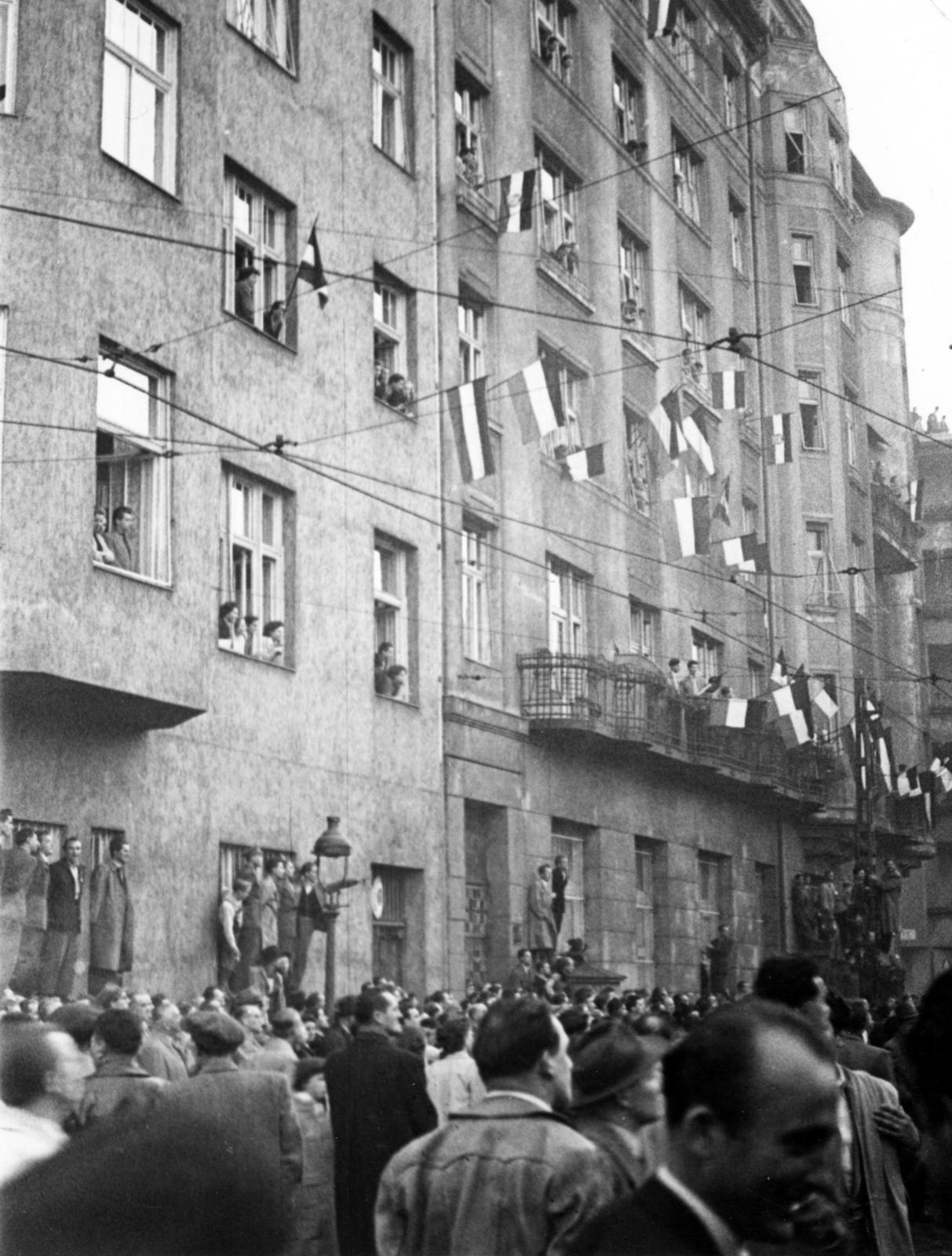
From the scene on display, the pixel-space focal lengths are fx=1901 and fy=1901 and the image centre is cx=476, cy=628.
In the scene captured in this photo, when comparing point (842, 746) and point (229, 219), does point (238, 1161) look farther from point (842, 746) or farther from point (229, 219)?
point (842, 746)

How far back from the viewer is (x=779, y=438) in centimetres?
3047

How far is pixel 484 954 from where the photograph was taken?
80.9ft

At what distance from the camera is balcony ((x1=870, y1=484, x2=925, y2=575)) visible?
43.8 m

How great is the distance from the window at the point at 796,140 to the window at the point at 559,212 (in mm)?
10144

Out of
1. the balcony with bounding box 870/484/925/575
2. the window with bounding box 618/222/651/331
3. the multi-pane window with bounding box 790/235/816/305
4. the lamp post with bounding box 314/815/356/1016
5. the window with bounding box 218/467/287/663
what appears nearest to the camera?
the lamp post with bounding box 314/815/356/1016

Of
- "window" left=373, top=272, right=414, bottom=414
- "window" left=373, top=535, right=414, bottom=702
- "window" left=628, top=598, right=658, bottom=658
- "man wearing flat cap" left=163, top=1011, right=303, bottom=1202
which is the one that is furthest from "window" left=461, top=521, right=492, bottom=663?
"man wearing flat cap" left=163, top=1011, right=303, bottom=1202

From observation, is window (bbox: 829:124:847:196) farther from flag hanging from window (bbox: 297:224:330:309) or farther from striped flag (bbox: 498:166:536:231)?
flag hanging from window (bbox: 297:224:330:309)

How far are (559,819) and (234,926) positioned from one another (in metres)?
9.84

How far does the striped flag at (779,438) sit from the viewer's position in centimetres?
2850

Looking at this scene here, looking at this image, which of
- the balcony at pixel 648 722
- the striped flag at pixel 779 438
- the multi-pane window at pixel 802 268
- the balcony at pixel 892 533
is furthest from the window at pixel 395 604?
the balcony at pixel 892 533

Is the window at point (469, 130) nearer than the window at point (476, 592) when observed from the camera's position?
No

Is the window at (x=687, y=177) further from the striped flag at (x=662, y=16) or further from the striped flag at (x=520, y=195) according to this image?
the striped flag at (x=520, y=195)

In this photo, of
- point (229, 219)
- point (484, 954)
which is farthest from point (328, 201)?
point (484, 954)

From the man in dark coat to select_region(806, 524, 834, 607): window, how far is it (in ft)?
104
